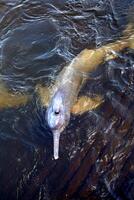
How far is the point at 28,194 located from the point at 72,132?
102 cm

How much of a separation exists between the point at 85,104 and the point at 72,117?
0.95ft

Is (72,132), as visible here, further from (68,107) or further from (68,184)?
(68,184)

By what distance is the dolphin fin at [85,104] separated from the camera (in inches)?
237

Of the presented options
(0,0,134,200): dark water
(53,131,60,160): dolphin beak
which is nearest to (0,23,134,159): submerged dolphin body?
(53,131,60,160): dolphin beak

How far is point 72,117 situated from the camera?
5957 mm

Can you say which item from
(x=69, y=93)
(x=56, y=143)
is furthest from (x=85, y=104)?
(x=56, y=143)

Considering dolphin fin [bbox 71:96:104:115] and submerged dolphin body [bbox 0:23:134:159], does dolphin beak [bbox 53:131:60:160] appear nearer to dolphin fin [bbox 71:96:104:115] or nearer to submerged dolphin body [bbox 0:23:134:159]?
submerged dolphin body [bbox 0:23:134:159]

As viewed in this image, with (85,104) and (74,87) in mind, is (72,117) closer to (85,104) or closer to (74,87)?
(85,104)

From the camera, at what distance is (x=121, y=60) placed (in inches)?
258

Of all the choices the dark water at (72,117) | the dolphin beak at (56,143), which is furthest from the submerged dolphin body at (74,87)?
the dark water at (72,117)

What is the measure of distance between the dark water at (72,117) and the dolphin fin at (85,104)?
3.4 inches

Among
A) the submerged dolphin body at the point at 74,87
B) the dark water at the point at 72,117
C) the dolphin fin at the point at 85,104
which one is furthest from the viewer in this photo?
the dolphin fin at the point at 85,104

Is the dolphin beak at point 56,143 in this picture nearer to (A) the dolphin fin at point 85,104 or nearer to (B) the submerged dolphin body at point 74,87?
(B) the submerged dolphin body at point 74,87

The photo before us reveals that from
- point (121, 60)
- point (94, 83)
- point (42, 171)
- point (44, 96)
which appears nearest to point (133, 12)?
point (121, 60)
